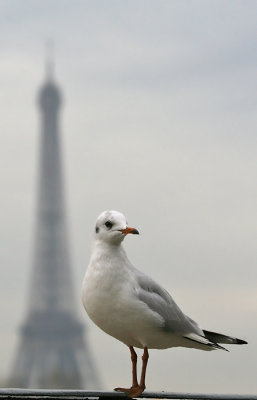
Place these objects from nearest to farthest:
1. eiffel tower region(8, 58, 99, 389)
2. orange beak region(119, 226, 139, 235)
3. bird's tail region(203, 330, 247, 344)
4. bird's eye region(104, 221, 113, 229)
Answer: orange beak region(119, 226, 139, 235) < bird's eye region(104, 221, 113, 229) < bird's tail region(203, 330, 247, 344) < eiffel tower region(8, 58, 99, 389)

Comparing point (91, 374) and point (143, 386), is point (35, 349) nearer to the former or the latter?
point (91, 374)

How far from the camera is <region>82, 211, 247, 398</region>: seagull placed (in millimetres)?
3971

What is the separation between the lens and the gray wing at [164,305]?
4.12m

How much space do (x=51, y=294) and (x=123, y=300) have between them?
3994 cm

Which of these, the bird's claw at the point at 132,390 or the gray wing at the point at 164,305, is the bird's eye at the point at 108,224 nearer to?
the gray wing at the point at 164,305

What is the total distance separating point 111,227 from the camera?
3934 millimetres

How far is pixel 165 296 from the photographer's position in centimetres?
427

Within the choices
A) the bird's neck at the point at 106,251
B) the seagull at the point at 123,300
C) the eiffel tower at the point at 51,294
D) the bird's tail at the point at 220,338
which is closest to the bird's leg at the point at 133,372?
the seagull at the point at 123,300

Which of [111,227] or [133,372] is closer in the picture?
[111,227]

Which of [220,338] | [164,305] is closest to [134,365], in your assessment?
[164,305]

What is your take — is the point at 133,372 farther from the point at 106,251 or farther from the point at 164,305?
the point at 106,251

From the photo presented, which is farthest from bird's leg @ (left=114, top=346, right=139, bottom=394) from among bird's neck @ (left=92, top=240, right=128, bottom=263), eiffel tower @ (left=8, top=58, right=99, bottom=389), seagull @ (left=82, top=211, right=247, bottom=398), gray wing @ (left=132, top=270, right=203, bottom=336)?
eiffel tower @ (left=8, top=58, right=99, bottom=389)

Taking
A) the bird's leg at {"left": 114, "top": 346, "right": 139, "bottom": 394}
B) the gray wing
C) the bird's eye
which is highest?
the bird's eye

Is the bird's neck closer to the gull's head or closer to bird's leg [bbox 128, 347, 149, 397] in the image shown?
the gull's head
